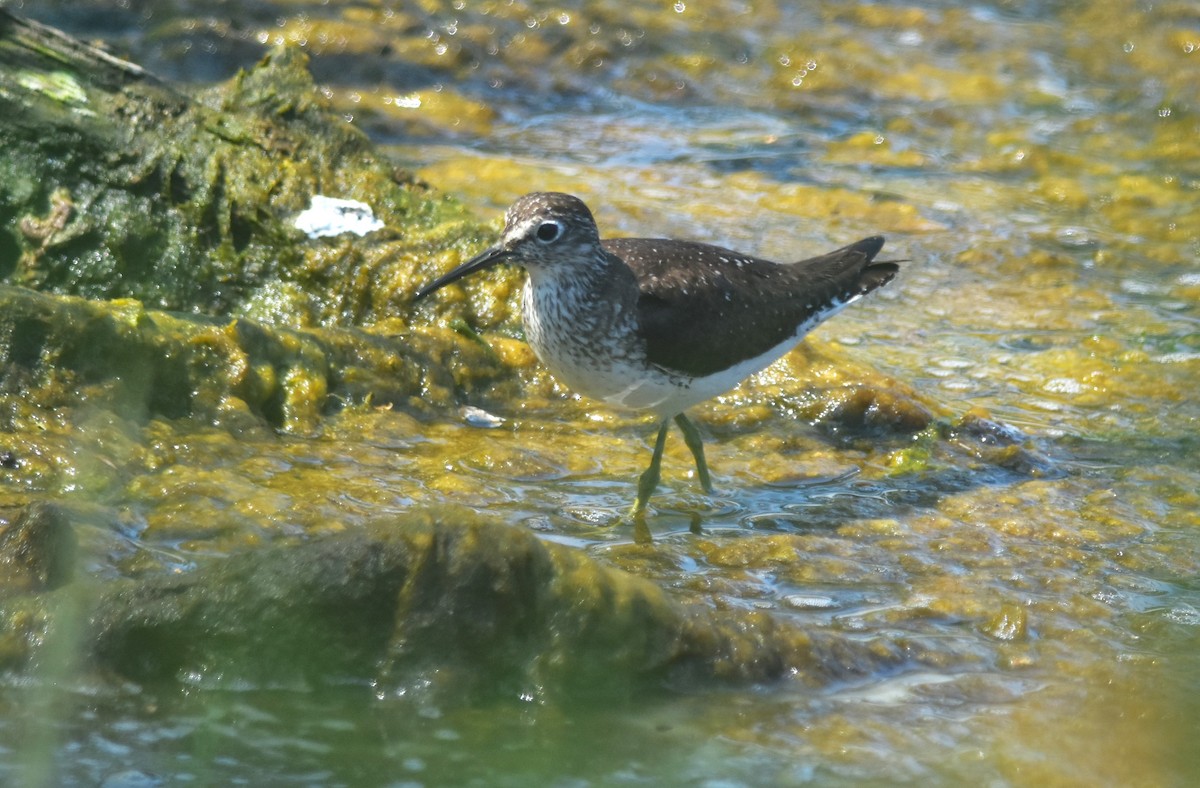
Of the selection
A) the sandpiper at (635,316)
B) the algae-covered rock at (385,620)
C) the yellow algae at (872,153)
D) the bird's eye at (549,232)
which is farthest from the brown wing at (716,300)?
the yellow algae at (872,153)

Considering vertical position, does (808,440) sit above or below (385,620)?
above

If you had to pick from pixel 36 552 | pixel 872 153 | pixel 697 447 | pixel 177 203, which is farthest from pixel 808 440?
pixel 872 153

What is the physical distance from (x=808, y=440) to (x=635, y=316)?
3.67ft

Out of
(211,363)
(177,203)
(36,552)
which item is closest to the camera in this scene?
(36,552)

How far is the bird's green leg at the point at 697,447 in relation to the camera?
5918 mm

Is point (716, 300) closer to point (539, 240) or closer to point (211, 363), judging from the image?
point (539, 240)

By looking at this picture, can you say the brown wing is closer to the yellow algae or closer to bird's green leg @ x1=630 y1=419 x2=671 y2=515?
bird's green leg @ x1=630 y1=419 x2=671 y2=515

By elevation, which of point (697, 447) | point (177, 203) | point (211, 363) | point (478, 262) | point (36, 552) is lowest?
point (36, 552)

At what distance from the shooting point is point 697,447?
237 inches

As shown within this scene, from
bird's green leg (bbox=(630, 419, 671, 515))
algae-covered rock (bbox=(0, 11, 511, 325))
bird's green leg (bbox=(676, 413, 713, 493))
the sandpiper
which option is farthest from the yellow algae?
bird's green leg (bbox=(630, 419, 671, 515))

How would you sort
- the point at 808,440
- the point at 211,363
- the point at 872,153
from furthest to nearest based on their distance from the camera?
the point at 872,153, the point at 808,440, the point at 211,363

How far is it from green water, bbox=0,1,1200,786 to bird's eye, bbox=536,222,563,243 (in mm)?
879

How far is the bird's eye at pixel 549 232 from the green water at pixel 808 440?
0.88m

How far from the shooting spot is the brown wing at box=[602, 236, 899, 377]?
5.84 metres
